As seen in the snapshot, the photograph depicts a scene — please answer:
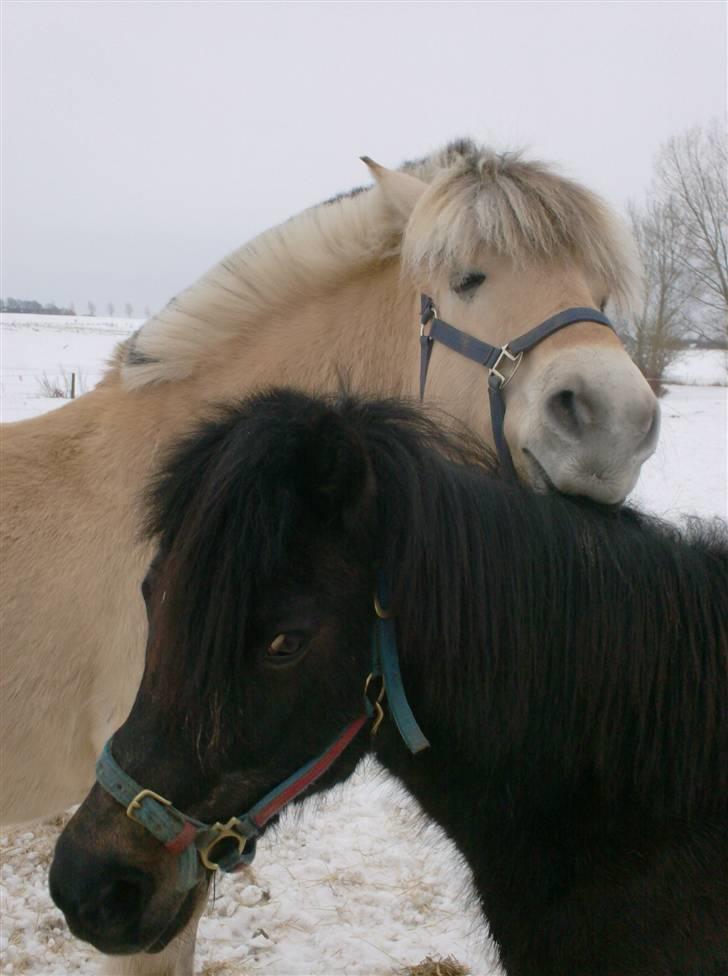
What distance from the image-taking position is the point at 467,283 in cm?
257

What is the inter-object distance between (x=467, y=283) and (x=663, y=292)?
3247 cm

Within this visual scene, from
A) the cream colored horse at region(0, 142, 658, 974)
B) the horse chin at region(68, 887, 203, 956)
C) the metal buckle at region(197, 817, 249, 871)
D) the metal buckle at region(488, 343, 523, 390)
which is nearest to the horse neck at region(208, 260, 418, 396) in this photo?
the cream colored horse at region(0, 142, 658, 974)

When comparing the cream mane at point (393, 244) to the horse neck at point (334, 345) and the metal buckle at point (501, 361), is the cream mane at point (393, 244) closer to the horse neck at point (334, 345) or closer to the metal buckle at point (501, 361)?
the horse neck at point (334, 345)

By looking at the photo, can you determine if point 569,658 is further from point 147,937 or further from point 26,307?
point 26,307

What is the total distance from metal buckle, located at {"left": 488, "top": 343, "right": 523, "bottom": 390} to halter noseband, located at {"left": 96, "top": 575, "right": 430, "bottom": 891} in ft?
3.70

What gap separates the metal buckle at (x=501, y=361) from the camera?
2369 mm

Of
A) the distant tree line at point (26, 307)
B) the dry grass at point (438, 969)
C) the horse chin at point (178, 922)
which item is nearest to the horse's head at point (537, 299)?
the horse chin at point (178, 922)

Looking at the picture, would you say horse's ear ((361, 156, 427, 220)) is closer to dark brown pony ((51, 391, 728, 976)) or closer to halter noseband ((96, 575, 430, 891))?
dark brown pony ((51, 391, 728, 976))

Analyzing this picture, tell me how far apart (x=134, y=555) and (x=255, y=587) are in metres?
1.21

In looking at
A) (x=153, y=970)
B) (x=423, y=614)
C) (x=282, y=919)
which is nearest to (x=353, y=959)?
(x=282, y=919)

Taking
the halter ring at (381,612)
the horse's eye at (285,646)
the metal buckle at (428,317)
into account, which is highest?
the metal buckle at (428,317)

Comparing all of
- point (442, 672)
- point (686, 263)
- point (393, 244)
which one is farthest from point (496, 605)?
point (686, 263)

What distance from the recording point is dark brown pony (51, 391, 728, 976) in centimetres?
144

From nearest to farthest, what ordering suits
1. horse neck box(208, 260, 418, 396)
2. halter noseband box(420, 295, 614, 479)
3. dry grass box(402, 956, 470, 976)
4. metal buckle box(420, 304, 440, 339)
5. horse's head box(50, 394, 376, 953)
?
horse's head box(50, 394, 376, 953) → halter noseband box(420, 295, 614, 479) → metal buckle box(420, 304, 440, 339) → horse neck box(208, 260, 418, 396) → dry grass box(402, 956, 470, 976)
